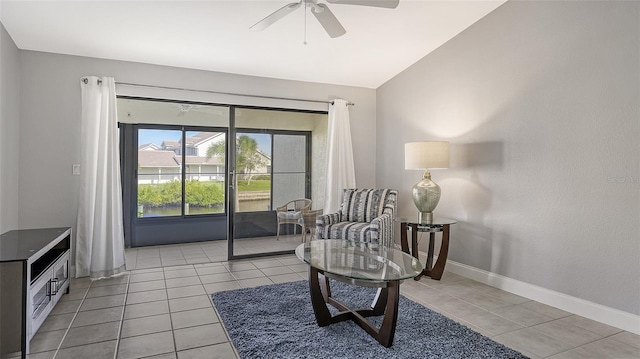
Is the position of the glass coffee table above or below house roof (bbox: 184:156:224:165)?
below

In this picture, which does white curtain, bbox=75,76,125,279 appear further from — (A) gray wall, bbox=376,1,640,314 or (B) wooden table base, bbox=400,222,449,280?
(A) gray wall, bbox=376,1,640,314

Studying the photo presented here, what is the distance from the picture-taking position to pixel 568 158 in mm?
3018

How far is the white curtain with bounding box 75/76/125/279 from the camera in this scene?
385 cm

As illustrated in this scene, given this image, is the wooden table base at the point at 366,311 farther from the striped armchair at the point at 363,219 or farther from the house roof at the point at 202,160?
the house roof at the point at 202,160

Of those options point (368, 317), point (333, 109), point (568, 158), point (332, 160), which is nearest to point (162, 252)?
point (332, 160)

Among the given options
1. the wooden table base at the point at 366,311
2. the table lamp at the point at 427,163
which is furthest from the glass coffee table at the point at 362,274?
the table lamp at the point at 427,163

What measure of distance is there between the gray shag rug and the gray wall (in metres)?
1.20

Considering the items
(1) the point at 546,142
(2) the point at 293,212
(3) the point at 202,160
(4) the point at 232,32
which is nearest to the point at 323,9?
(4) the point at 232,32

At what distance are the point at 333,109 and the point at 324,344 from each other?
3535 millimetres

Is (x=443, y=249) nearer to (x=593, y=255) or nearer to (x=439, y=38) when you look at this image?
(x=593, y=255)

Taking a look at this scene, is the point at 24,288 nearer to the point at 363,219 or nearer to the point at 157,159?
the point at 363,219

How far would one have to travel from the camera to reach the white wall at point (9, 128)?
10.5ft

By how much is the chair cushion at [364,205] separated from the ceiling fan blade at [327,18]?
217 cm

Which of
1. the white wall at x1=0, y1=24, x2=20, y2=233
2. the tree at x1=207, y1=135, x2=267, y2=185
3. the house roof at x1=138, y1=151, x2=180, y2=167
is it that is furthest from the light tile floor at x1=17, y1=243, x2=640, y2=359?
the house roof at x1=138, y1=151, x2=180, y2=167
